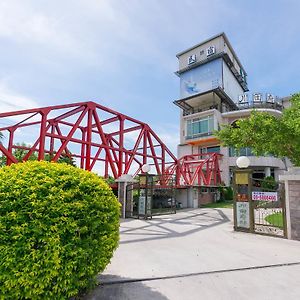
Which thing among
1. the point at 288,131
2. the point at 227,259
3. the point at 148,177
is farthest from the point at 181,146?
the point at 227,259

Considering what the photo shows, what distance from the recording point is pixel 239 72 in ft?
134

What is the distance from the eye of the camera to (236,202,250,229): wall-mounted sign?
916 cm

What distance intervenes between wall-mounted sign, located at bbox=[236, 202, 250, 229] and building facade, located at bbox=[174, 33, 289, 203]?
71.0 feet

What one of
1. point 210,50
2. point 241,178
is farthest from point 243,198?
point 210,50

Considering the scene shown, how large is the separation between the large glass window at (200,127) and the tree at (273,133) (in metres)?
19.2

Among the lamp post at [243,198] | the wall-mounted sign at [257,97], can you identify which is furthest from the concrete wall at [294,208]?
the wall-mounted sign at [257,97]

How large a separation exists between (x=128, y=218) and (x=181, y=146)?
23237mm

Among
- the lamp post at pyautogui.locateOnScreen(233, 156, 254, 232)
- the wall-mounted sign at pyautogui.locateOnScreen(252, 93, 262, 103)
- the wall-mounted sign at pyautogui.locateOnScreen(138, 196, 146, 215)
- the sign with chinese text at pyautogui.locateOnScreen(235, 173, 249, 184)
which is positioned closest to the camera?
the lamp post at pyautogui.locateOnScreen(233, 156, 254, 232)

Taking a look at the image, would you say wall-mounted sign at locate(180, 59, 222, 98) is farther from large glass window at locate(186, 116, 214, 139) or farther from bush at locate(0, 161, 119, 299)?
bush at locate(0, 161, 119, 299)

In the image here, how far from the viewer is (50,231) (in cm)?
294

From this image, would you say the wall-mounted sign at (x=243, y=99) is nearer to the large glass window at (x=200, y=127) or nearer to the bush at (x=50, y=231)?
the large glass window at (x=200, y=127)

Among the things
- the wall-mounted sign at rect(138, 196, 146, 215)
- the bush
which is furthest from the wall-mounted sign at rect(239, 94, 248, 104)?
the bush

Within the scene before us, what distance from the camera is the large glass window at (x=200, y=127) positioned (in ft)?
107

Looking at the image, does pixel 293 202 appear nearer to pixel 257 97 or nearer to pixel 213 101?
pixel 213 101
